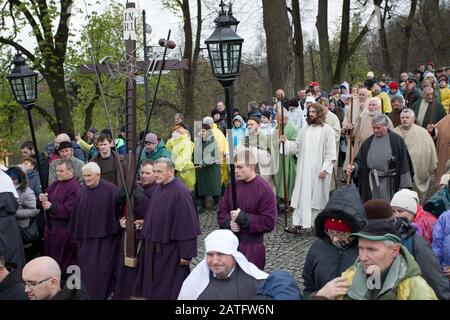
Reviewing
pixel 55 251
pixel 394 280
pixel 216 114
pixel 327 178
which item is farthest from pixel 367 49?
pixel 394 280

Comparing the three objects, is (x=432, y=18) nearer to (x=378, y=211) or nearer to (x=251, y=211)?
(x=251, y=211)

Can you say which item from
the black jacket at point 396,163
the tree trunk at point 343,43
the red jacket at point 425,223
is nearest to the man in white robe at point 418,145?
the black jacket at point 396,163

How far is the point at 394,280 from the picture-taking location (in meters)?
3.37

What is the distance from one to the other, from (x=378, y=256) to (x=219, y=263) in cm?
122

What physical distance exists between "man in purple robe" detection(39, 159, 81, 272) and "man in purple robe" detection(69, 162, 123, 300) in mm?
355

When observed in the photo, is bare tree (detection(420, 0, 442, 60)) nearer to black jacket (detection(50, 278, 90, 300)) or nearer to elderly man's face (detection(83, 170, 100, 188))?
elderly man's face (detection(83, 170, 100, 188))

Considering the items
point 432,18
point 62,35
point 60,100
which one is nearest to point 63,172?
point 60,100

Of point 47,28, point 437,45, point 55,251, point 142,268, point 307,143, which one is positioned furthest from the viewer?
point 437,45

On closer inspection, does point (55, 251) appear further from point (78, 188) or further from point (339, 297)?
point (339, 297)

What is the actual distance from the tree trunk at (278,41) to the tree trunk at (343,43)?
458 inches

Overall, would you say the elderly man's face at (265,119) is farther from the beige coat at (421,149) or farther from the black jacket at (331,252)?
the black jacket at (331,252)

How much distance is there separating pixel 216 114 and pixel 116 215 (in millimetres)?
6509

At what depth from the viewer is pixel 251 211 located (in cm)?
611
